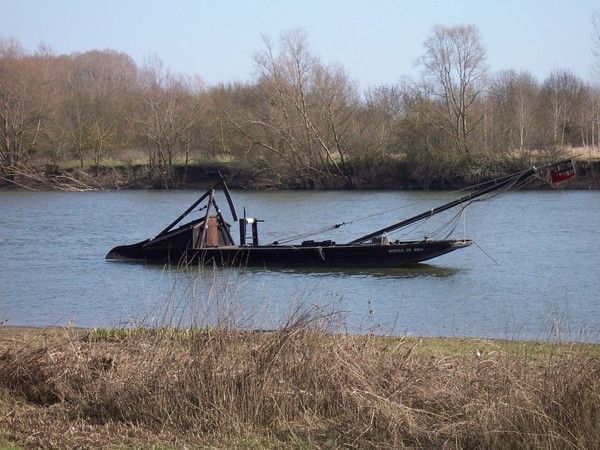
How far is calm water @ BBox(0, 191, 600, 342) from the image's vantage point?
15555 millimetres

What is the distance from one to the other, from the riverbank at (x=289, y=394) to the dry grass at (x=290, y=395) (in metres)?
0.01

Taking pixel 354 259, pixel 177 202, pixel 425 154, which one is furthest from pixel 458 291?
pixel 425 154

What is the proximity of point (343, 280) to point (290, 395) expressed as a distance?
1565 cm

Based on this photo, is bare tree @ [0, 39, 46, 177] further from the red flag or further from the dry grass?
the red flag

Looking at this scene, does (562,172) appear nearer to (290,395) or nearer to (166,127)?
(290,395)

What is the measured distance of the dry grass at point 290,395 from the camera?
755 cm

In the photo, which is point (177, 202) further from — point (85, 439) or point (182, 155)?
point (85, 439)

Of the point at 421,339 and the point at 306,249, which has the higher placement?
the point at 306,249

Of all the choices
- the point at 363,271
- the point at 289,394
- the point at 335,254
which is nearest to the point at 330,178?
the point at 335,254

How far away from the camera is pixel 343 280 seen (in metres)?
24.1

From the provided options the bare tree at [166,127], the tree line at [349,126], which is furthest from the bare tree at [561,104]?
the bare tree at [166,127]

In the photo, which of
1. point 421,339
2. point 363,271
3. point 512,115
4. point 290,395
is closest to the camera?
point 290,395

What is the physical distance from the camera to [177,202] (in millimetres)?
57125

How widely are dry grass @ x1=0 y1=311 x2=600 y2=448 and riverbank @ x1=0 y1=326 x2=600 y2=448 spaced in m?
0.01
